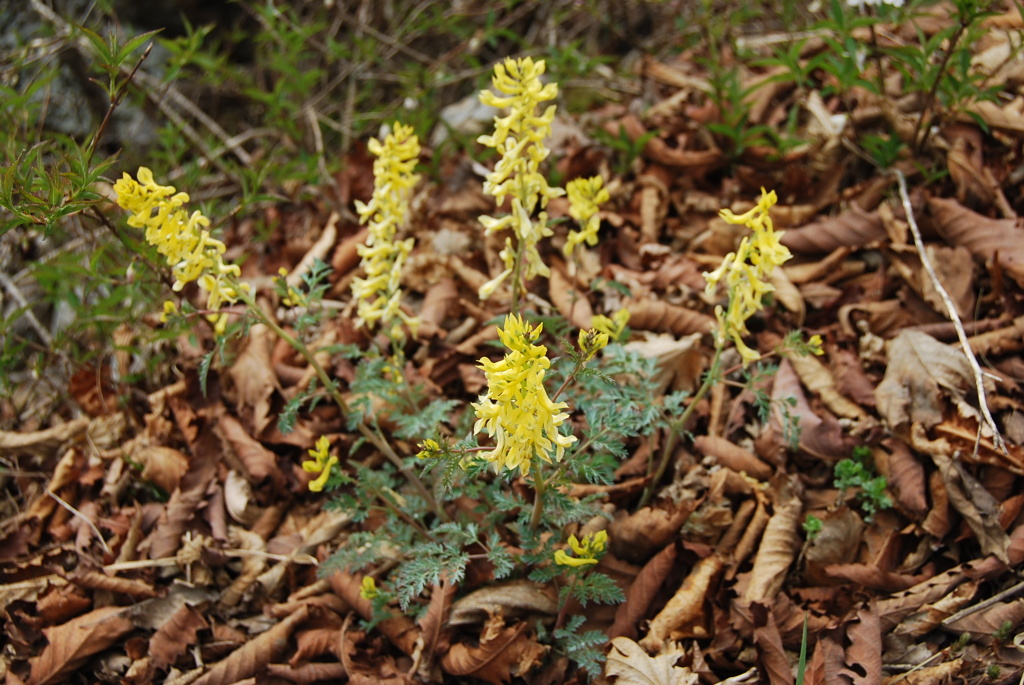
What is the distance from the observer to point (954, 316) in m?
2.82

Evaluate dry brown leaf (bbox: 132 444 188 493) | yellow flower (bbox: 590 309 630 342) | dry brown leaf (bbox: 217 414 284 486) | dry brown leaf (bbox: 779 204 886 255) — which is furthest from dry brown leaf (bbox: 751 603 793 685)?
dry brown leaf (bbox: 132 444 188 493)

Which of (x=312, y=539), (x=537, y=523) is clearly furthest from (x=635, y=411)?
(x=312, y=539)

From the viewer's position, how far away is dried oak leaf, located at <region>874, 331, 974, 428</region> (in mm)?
2753

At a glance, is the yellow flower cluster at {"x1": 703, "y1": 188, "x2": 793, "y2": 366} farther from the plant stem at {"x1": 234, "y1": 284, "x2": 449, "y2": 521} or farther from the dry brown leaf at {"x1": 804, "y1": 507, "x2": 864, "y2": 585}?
the plant stem at {"x1": 234, "y1": 284, "x2": 449, "y2": 521}

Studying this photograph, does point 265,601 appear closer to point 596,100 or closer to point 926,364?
point 926,364

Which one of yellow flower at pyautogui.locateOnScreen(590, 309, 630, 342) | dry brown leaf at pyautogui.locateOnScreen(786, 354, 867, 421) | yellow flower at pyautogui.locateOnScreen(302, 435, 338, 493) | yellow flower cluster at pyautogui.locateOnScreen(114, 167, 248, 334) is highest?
yellow flower cluster at pyautogui.locateOnScreen(114, 167, 248, 334)

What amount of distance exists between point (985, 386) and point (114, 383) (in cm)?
422

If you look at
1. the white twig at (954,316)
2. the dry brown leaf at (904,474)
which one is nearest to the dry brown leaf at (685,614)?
the dry brown leaf at (904,474)

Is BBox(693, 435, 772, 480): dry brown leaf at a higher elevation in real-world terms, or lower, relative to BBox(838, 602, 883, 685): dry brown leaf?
higher

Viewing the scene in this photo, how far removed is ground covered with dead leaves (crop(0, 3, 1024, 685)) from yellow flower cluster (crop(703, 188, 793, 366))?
0.28m

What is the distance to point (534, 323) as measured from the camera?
3.00 m

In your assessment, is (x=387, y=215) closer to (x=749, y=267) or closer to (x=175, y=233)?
(x=175, y=233)

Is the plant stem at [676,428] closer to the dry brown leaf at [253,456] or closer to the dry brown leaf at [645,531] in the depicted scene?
the dry brown leaf at [645,531]

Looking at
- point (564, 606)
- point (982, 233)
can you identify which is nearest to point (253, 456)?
point (564, 606)
